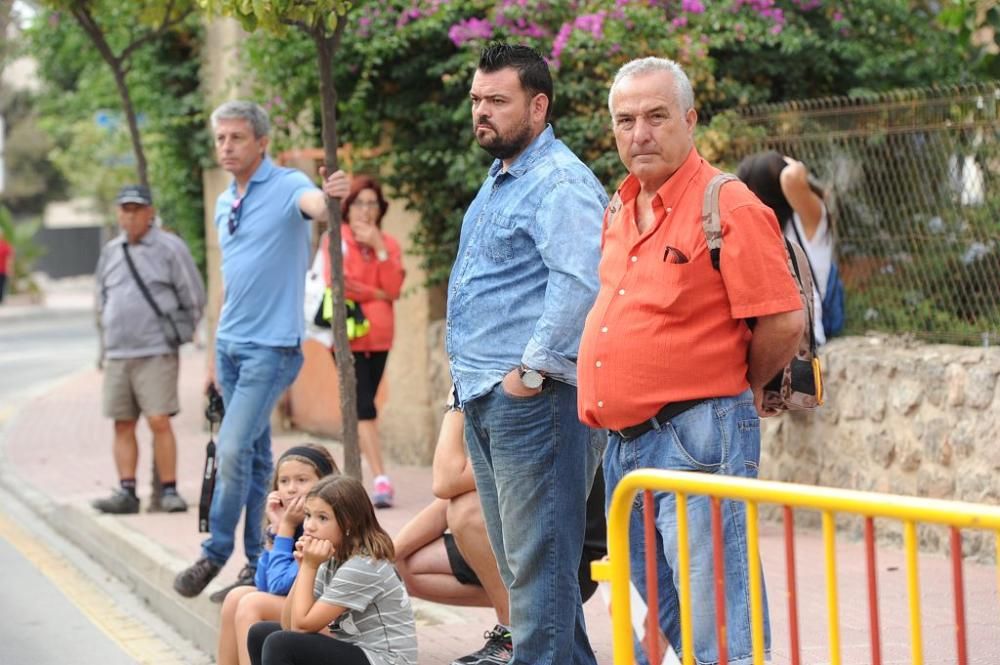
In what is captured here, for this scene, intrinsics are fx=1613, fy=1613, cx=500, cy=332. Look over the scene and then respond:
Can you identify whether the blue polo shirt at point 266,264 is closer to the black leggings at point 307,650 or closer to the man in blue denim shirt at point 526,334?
the black leggings at point 307,650

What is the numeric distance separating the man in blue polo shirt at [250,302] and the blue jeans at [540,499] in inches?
85.7

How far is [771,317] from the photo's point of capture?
3871 millimetres

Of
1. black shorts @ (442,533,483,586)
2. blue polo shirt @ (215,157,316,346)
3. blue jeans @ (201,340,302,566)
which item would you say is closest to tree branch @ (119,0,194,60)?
blue polo shirt @ (215,157,316,346)

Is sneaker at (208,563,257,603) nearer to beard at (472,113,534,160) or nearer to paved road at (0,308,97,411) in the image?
beard at (472,113,534,160)

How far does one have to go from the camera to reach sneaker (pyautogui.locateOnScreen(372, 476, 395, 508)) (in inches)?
349

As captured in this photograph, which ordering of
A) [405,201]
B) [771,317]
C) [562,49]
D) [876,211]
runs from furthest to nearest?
[405,201] → [562,49] → [876,211] → [771,317]

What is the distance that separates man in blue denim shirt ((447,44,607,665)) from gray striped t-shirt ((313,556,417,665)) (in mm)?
483

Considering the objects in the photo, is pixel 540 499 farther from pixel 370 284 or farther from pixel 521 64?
pixel 370 284

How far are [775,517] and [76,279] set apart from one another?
Result: 48424mm

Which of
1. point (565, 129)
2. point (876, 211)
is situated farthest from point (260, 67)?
point (876, 211)

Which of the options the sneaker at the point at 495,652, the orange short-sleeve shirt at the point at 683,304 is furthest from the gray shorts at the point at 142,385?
the orange short-sleeve shirt at the point at 683,304

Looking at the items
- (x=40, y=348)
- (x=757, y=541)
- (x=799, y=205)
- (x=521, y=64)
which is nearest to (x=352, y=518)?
(x=521, y=64)

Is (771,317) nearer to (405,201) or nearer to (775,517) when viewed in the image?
(775,517)

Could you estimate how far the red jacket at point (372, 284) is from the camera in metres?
9.05
